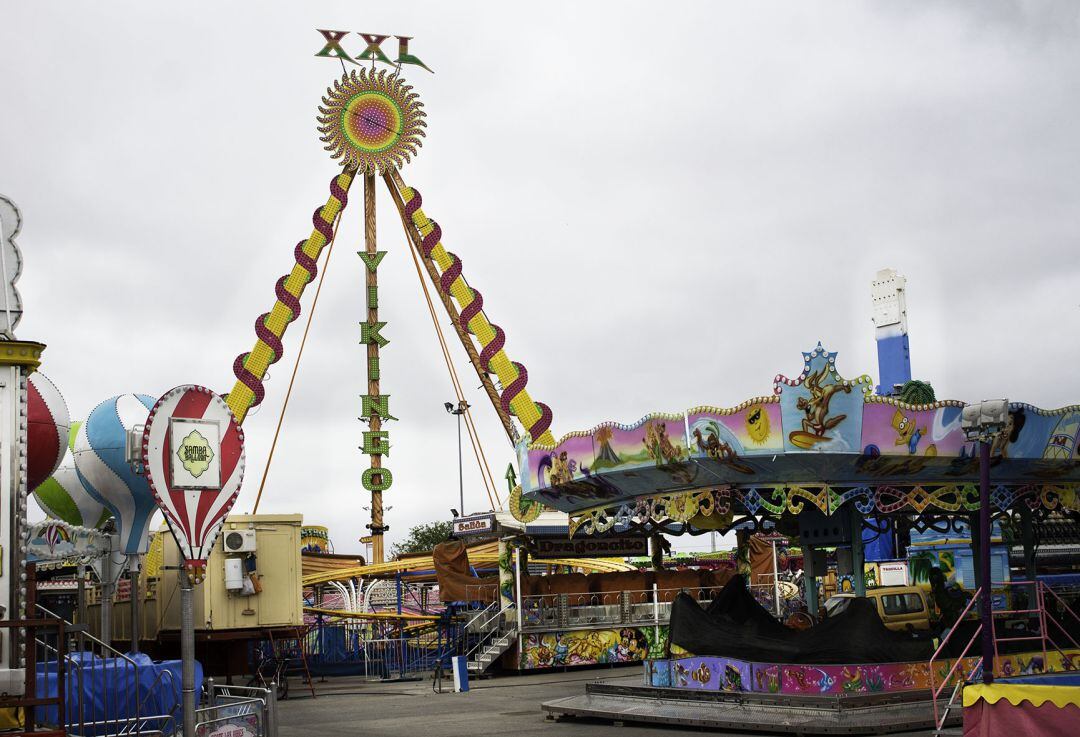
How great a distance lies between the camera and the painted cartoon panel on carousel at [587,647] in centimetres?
3119

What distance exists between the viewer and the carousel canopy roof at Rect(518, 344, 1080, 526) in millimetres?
19109

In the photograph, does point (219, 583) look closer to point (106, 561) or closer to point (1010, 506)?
point (106, 561)

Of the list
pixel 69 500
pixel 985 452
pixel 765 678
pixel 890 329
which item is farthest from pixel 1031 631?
pixel 890 329

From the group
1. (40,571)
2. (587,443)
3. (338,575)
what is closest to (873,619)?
(587,443)

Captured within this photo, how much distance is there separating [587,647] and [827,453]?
14.5 meters

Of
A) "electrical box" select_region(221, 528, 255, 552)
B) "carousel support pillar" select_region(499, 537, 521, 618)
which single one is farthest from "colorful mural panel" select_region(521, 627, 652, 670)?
"electrical box" select_region(221, 528, 255, 552)

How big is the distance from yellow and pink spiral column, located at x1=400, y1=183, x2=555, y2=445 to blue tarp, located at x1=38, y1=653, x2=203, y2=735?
3268 centimetres

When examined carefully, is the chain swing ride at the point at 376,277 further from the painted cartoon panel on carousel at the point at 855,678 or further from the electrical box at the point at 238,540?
the painted cartoon panel on carousel at the point at 855,678

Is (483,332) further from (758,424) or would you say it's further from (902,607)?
(758,424)

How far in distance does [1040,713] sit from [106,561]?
18020mm

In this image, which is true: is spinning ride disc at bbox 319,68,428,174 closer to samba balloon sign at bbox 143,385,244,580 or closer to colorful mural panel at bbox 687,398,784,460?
colorful mural panel at bbox 687,398,784,460

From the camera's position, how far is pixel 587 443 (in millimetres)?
22750

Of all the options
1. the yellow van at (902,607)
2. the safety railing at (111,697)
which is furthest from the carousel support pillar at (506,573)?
the safety railing at (111,697)

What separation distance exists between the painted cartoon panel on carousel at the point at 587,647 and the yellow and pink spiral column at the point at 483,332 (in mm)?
15255
